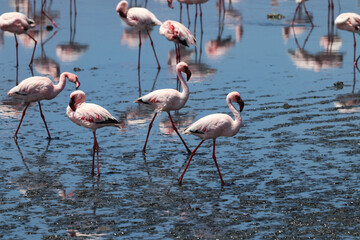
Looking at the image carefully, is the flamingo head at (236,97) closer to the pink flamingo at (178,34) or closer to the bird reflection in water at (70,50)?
the pink flamingo at (178,34)

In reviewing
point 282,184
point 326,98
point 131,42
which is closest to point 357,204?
point 282,184

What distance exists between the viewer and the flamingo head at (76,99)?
8914 millimetres

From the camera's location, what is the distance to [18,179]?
27.6ft

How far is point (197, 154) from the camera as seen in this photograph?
9633 millimetres

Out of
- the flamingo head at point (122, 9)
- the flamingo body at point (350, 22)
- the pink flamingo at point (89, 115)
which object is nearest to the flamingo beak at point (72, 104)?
the pink flamingo at point (89, 115)

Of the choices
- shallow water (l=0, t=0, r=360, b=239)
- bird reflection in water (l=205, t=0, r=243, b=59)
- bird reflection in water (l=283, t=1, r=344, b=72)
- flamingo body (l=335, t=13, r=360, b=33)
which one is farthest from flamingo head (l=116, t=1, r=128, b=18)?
flamingo body (l=335, t=13, r=360, b=33)

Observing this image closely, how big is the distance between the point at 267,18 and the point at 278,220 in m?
16.7

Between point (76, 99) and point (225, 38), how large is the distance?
11008mm

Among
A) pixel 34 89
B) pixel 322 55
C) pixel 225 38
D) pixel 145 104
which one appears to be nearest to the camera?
pixel 145 104

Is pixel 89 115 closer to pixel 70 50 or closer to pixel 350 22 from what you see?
pixel 70 50

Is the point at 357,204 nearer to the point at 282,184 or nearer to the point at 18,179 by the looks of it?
the point at 282,184

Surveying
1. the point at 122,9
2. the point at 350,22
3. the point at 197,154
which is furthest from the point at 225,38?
the point at 197,154

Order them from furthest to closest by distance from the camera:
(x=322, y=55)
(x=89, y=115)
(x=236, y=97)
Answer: (x=322, y=55) < (x=89, y=115) < (x=236, y=97)

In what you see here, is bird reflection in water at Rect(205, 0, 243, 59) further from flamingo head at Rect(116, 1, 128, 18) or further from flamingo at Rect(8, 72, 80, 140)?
flamingo at Rect(8, 72, 80, 140)
